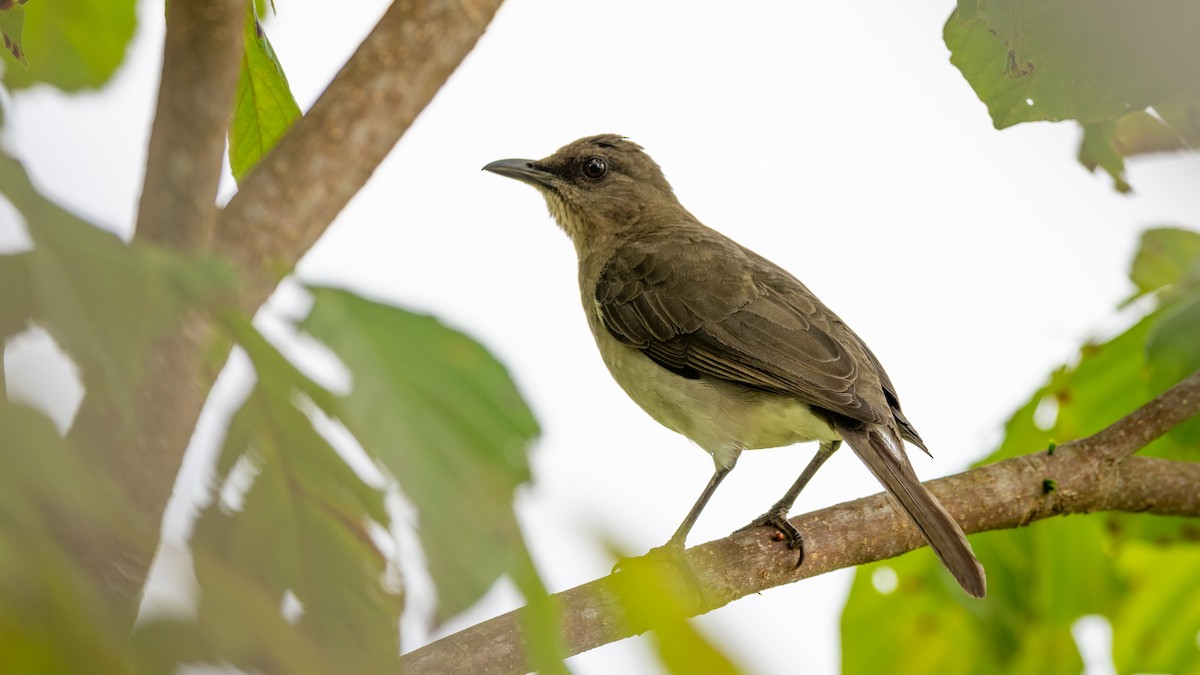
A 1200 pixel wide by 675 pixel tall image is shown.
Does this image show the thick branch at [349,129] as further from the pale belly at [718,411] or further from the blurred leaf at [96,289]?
the pale belly at [718,411]

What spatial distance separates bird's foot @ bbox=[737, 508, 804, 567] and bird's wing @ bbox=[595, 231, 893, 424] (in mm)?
388

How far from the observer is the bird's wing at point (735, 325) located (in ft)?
12.5

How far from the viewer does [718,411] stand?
4.04 meters

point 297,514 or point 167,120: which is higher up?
point 167,120

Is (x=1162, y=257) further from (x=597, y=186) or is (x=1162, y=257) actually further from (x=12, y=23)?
(x=12, y=23)

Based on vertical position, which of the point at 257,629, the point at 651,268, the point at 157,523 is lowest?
the point at 257,629

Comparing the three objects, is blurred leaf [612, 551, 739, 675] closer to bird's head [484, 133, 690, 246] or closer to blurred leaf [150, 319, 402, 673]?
blurred leaf [150, 319, 402, 673]

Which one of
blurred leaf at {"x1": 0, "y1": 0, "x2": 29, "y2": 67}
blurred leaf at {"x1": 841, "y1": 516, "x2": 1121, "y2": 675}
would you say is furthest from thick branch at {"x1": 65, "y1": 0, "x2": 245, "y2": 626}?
blurred leaf at {"x1": 841, "y1": 516, "x2": 1121, "y2": 675}

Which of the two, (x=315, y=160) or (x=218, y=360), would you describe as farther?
(x=315, y=160)

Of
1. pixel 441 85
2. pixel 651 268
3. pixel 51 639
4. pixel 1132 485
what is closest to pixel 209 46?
pixel 441 85

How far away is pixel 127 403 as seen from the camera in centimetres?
69

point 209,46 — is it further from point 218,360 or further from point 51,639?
point 51,639

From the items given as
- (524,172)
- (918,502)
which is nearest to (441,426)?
(918,502)

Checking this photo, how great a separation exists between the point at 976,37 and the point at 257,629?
2.40 meters
